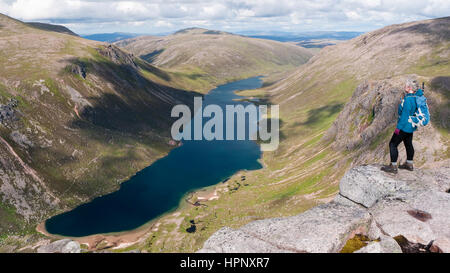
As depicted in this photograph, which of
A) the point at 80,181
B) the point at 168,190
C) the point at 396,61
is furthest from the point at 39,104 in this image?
the point at 396,61

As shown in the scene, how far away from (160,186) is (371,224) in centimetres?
11275

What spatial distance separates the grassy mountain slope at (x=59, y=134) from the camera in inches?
4065

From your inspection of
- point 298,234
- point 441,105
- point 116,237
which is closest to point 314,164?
point 441,105

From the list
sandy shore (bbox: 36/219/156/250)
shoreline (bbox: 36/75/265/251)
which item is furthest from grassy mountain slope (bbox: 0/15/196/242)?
sandy shore (bbox: 36/219/156/250)

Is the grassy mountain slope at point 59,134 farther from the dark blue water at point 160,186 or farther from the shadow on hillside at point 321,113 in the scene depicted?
the shadow on hillside at point 321,113

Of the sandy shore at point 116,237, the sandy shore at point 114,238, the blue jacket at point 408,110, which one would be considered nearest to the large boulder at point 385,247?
the blue jacket at point 408,110

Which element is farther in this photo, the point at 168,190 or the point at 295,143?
the point at 295,143

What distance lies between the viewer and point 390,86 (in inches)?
3701

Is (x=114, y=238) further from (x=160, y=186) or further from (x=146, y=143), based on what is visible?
(x=146, y=143)

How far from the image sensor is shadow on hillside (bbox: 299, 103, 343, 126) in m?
173

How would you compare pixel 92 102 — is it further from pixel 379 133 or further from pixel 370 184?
pixel 370 184

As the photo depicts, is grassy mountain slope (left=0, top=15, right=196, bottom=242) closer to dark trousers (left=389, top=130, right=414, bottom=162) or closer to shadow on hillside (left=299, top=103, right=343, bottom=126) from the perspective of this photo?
shadow on hillside (left=299, top=103, right=343, bottom=126)

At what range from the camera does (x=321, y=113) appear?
179750 millimetres
